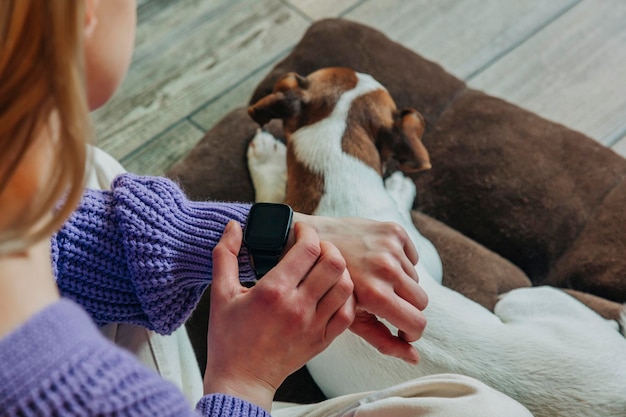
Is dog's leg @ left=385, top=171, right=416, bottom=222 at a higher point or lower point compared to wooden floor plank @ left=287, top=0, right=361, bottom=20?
higher

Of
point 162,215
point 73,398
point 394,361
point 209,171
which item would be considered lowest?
point 209,171

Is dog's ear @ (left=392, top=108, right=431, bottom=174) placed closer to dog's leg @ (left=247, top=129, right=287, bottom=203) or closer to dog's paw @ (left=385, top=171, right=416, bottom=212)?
dog's paw @ (left=385, top=171, right=416, bottom=212)

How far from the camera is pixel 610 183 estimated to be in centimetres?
147

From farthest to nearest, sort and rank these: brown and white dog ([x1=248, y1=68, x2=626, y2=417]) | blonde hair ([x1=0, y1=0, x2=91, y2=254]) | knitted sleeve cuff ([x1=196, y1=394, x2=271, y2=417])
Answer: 1. brown and white dog ([x1=248, y1=68, x2=626, y2=417])
2. knitted sleeve cuff ([x1=196, y1=394, x2=271, y2=417])
3. blonde hair ([x1=0, y1=0, x2=91, y2=254])

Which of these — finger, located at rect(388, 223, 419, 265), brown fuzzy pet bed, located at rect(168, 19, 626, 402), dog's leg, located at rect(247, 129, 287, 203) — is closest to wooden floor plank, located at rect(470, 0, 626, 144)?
brown fuzzy pet bed, located at rect(168, 19, 626, 402)

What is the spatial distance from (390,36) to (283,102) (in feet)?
2.23

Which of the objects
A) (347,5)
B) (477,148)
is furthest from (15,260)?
(347,5)

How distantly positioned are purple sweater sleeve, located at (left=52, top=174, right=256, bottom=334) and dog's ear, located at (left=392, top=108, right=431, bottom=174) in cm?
52

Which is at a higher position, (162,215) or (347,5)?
(162,215)

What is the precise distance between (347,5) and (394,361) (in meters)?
1.26

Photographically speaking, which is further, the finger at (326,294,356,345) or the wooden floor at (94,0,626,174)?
the wooden floor at (94,0,626,174)

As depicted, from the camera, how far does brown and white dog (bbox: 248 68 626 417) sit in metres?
1.07

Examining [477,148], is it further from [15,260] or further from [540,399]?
[15,260]

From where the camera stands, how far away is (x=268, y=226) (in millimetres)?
972
